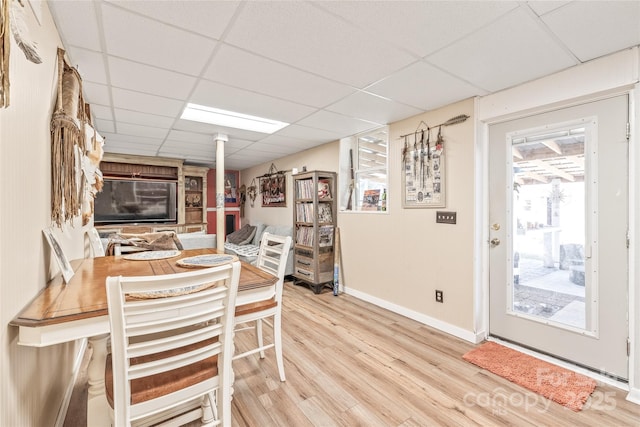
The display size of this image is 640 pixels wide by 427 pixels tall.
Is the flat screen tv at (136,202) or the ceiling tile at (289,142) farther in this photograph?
the flat screen tv at (136,202)

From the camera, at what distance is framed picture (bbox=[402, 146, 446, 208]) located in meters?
2.74

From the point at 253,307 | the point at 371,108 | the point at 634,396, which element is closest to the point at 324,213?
the point at 371,108

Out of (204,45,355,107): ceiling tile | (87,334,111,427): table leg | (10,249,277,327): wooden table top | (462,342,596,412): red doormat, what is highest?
(204,45,355,107): ceiling tile

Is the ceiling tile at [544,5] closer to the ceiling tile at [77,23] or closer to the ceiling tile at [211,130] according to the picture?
the ceiling tile at [77,23]

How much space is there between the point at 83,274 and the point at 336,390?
67.6 inches

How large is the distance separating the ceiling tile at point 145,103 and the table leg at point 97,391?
81.0 inches

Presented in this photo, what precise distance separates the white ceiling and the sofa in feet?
7.89

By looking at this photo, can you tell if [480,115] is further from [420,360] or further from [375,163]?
[420,360]

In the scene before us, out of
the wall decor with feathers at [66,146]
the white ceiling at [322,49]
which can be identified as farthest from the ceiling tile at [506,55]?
the wall decor with feathers at [66,146]

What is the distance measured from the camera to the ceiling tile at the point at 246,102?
232 cm

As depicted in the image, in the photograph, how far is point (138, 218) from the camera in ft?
18.1

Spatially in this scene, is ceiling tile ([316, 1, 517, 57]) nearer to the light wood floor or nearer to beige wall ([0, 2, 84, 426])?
beige wall ([0, 2, 84, 426])

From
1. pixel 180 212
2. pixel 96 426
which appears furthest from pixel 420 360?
pixel 180 212

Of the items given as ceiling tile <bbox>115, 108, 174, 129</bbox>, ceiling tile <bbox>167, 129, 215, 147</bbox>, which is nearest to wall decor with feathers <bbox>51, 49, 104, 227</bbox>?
ceiling tile <bbox>115, 108, 174, 129</bbox>
